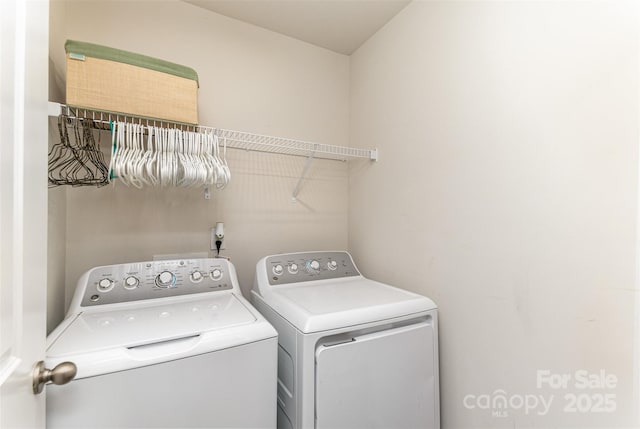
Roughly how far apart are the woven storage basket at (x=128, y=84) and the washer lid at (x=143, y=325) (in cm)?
85

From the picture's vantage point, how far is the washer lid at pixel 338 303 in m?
1.12

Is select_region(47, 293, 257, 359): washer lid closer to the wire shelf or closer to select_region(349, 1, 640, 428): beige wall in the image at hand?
the wire shelf

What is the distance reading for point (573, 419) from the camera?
3.08ft

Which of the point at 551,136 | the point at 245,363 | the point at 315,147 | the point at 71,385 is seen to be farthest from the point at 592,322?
the point at 71,385

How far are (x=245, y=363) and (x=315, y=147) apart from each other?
1.19 m

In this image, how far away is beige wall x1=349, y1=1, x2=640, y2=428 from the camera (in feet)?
2.78

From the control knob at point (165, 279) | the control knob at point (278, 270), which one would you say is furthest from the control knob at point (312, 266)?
the control knob at point (165, 279)

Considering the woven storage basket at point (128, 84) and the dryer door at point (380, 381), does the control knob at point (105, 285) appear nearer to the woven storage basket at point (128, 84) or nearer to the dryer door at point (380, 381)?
the woven storage basket at point (128, 84)

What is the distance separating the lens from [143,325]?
1029mm

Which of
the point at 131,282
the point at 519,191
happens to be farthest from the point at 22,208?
the point at 519,191

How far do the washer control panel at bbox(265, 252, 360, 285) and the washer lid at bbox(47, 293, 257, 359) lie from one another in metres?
0.32

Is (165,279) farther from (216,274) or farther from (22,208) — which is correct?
(22,208)

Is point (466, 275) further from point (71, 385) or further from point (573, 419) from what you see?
point (71, 385)

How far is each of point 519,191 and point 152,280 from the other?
5.27ft
